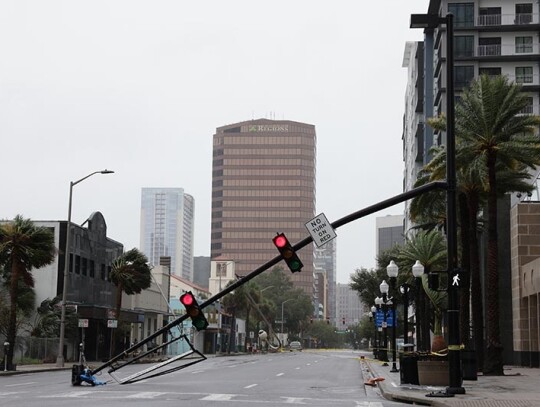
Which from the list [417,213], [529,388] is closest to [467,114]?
[417,213]

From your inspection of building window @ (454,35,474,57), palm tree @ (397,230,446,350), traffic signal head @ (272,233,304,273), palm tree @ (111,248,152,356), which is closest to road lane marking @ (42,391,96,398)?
traffic signal head @ (272,233,304,273)

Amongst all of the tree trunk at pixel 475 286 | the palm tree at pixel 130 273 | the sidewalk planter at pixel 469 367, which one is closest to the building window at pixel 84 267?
the palm tree at pixel 130 273

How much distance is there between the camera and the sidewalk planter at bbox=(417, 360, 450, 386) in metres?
27.3

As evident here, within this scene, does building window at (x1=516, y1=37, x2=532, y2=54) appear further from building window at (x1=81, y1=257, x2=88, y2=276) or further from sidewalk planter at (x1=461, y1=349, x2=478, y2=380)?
sidewalk planter at (x1=461, y1=349, x2=478, y2=380)

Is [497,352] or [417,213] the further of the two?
[417,213]

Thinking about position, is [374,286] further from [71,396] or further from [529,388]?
[71,396]

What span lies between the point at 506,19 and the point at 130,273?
50480 mm

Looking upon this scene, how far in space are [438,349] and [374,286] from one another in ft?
195

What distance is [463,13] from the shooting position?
90688 millimetres

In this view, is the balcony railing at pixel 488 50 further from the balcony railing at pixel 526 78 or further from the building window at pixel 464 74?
the balcony railing at pixel 526 78

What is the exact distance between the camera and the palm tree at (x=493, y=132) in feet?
116

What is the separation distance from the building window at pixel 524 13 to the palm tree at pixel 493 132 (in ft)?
184

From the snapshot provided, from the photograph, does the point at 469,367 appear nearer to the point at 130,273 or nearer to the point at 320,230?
the point at 320,230

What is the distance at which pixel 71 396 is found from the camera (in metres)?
21.3
